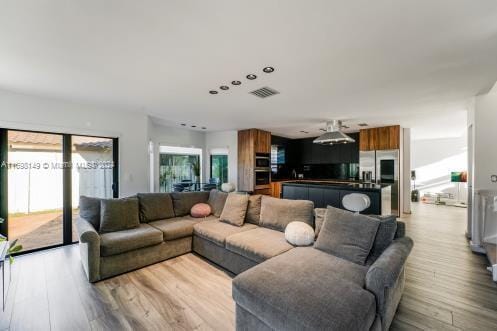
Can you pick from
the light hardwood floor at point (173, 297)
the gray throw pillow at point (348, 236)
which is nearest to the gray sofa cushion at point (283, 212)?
the gray throw pillow at point (348, 236)

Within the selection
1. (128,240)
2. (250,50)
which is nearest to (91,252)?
(128,240)

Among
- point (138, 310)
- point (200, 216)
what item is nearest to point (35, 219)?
point (200, 216)

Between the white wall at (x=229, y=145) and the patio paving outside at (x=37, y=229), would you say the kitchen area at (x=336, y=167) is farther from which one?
the patio paving outside at (x=37, y=229)

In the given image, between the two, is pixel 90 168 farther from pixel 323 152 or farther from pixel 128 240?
pixel 323 152

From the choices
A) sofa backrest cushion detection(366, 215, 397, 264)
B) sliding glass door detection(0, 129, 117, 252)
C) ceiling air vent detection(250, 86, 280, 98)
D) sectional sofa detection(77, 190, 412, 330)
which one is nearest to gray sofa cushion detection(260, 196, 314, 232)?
sectional sofa detection(77, 190, 412, 330)

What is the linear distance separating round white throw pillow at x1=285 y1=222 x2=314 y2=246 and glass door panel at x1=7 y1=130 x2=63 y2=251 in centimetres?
394

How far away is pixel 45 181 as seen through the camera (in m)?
3.64

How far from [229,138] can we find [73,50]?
4.80 m

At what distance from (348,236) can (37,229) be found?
4.86m

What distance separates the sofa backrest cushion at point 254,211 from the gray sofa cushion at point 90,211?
85.0 inches

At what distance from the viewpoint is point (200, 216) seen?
147 inches

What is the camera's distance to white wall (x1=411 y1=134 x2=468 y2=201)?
7.88 metres

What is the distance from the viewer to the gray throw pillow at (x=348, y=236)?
197cm

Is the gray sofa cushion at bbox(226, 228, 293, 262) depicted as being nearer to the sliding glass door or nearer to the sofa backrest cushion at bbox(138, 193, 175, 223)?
the sofa backrest cushion at bbox(138, 193, 175, 223)
